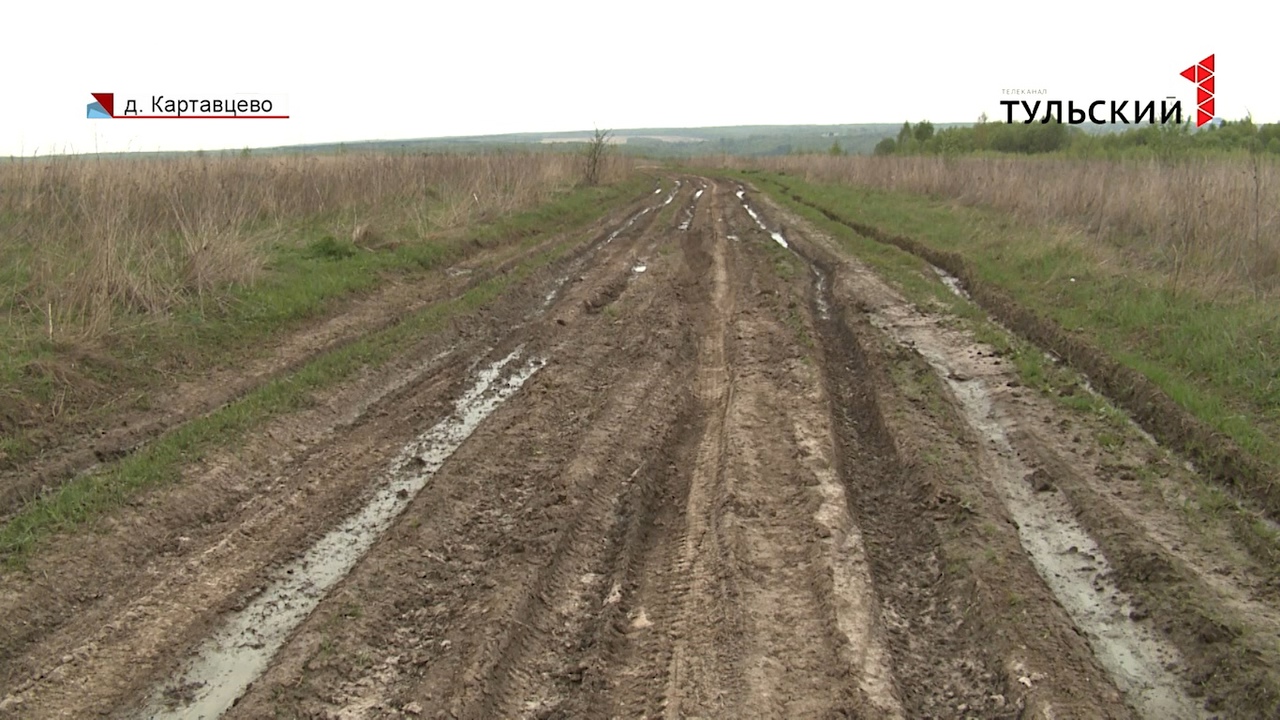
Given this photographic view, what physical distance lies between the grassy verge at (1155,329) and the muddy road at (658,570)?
50 centimetres

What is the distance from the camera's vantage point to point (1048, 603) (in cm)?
365

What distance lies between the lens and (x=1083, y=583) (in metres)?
3.92

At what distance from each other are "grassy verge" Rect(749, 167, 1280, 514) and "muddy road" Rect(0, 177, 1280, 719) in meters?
0.50

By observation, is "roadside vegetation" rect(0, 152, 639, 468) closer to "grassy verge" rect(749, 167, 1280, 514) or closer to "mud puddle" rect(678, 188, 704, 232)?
"mud puddle" rect(678, 188, 704, 232)

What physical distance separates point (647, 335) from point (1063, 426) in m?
3.89

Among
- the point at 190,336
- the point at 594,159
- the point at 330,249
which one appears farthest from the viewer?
the point at 594,159

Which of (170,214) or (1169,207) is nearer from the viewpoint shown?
(1169,207)

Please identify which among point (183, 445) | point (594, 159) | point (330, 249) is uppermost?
point (594, 159)

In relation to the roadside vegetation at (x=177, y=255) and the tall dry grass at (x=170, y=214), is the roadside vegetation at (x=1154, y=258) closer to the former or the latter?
the roadside vegetation at (x=177, y=255)

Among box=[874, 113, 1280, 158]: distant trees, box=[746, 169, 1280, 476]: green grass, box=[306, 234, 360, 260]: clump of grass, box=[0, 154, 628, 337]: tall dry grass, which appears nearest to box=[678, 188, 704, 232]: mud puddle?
box=[0, 154, 628, 337]: tall dry grass

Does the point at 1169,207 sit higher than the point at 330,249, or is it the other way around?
the point at 1169,207

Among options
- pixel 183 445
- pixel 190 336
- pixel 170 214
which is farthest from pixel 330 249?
pixel 183 445

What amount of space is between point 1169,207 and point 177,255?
42.3 ft

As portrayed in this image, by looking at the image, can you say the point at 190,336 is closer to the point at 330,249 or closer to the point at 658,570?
the point at 330,249
